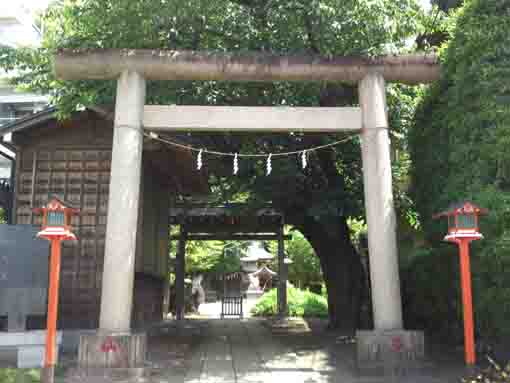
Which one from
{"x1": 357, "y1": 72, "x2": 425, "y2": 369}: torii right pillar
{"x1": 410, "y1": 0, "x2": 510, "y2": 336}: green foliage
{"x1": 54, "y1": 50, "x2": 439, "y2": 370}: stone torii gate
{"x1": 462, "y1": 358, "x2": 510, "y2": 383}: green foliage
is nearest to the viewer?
{"x1": 462, "y1": 358, "x2": 510, "y2": 383}: green foliage

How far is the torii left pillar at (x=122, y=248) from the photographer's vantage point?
27.0ft

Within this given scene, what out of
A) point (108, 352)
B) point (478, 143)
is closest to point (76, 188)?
point (108, 352)

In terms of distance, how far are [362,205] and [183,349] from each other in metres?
5.07

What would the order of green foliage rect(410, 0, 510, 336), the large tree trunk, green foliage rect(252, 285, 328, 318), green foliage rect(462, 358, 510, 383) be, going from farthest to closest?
1. green foliage rect(252, 285, 328, 318)
2. the large tree trunk
3. green foliage rect(410, 0, 510, 336)
4. green foliage rect(462, 358, 510, 383)

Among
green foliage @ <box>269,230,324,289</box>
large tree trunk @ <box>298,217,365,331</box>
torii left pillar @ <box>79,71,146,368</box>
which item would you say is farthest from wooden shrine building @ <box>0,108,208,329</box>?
green foliage @ <box>269,230,324,289</box>

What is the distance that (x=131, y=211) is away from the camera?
352 inches

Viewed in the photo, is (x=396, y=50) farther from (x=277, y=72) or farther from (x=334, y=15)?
(x=277, y=72)

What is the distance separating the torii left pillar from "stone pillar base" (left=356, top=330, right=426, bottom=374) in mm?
3580

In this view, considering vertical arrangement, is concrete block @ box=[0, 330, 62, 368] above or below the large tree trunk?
below

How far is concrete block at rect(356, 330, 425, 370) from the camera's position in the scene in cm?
834

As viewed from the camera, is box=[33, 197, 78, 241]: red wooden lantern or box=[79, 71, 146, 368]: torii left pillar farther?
Answer: box=[79, 71, 146, 368]: torii left pillar

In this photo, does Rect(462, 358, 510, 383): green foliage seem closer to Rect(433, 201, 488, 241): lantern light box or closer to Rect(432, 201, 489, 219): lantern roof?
Rect(433, 201, 488, 241): lantern light box

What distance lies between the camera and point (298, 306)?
22.2m

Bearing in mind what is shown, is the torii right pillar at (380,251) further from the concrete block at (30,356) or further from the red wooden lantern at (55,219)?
the concrete block at (30,356)
